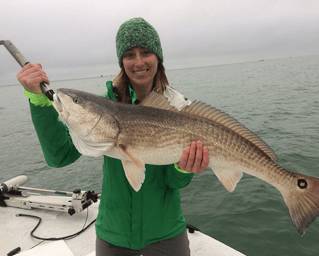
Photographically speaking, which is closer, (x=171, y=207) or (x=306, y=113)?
(x=171, y=207)

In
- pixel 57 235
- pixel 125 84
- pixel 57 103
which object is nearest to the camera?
pixel 57 103

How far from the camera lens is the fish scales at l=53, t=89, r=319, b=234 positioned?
2.30 metres

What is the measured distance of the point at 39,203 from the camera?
5035mm

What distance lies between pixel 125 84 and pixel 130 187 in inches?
52.5

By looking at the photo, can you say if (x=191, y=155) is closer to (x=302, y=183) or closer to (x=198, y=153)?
(x=198, y=153)

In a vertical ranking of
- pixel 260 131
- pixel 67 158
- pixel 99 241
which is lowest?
pixel 260 131

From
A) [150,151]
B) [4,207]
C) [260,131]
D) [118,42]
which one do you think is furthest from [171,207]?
[260,131]

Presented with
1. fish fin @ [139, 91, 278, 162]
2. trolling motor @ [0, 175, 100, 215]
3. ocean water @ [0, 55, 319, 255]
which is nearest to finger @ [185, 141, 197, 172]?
fish fin @ [139, 91, 278, 162]

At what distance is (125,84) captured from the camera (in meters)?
2.99

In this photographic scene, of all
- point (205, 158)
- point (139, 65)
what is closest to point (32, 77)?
point (139, 65)

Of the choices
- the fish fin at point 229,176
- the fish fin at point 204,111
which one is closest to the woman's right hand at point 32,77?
the fish fin at point 204,111

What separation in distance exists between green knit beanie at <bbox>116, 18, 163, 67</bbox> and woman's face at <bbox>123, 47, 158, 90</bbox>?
7 centimetres

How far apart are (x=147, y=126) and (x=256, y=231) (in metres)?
4.67

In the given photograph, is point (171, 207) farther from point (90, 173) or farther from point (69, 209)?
point (90, 173)
